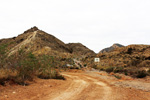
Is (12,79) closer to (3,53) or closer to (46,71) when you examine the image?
(3,53)

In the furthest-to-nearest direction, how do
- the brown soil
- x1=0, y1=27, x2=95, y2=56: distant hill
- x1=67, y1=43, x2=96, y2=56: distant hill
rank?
x1=67, y1=43, x2=96, y2=56: distant hill, x1=0, y1=27, x2=95, y2=56: distant hill, the brown soil

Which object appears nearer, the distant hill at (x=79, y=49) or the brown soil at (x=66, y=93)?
the brown soil at (x=66, y=93)

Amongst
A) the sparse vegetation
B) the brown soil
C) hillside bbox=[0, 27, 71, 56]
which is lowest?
the brown soil

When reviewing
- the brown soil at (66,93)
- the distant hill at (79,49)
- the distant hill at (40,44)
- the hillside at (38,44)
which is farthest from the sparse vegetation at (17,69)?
the distant hill at (79,49)

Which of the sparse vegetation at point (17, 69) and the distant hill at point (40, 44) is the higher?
the distant hill at point (40, 44)

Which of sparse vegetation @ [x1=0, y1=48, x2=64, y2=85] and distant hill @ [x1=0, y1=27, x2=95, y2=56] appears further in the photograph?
distant hill @ [x1=0, y1=27, x2=95, y2=56]

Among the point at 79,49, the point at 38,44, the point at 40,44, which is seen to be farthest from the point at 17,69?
the point at 79,49

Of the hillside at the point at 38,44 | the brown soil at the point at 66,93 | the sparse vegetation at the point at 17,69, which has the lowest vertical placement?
the brown soil at the point at 66,93

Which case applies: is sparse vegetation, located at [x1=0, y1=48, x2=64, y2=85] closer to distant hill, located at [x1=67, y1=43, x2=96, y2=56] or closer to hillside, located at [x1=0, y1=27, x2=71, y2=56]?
hillside, located at [x1=0, y1=27, x2=71, y2=56]

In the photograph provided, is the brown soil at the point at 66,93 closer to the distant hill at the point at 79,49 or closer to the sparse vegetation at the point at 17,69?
the sparse vegetation at the point at 17,69

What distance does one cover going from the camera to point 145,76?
1709 centimetres

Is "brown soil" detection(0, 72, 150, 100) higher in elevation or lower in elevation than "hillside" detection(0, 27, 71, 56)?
lower

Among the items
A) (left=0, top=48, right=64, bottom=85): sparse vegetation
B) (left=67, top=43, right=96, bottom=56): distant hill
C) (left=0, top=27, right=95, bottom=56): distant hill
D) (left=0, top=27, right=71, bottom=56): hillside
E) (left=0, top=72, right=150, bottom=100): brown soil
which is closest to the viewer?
(left=0, top=72, right=150, bottom=100): brown soil

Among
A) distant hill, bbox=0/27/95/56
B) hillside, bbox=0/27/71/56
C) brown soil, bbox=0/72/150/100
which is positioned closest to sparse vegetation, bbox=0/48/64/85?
brown soil, bbox=0/72/150/100
